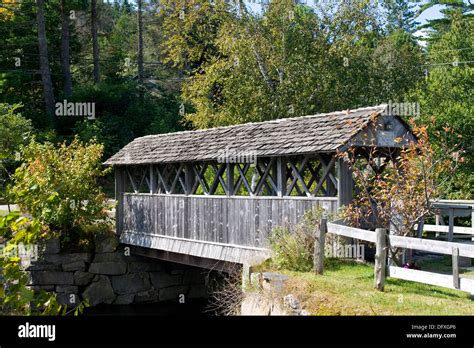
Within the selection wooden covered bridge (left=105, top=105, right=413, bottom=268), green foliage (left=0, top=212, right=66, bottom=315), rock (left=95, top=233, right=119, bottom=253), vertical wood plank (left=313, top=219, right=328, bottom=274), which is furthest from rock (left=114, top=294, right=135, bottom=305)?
green foliage (left=0, top=212, right=66, bottom=315)

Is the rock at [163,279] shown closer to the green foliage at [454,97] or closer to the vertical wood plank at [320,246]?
the green foliage at [454,97]

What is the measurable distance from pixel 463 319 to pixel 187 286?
14422 mm

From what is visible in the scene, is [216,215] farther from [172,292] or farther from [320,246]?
[172,292]

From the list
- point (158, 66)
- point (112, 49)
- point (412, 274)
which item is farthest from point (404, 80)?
point (158, 66)

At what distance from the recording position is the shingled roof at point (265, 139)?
459 inches

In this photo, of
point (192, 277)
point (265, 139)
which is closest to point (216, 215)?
point (265, 139)

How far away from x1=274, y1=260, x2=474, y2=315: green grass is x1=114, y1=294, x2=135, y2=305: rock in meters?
9.76

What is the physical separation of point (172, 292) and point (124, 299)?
1.72 metres

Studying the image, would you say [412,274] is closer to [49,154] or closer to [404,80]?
[49,154]

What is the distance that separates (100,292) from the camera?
60.8 ft

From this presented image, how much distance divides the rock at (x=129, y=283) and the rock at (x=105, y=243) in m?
0.94

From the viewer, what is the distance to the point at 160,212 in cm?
1688

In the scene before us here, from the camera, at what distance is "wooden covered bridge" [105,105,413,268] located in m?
11.8

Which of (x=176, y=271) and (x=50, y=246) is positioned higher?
(x=50, y=246)
